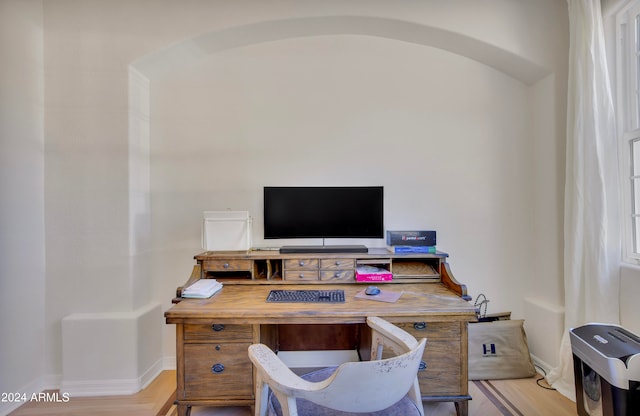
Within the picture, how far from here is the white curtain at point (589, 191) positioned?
1.67 meters

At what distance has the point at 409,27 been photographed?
6.81ft

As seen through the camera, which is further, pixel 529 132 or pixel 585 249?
pixel 529 132

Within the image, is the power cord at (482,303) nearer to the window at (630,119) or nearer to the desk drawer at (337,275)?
the window at (630,119)

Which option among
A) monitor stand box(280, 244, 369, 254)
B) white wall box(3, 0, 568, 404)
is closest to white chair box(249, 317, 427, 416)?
monitor stand box(280, 244, 369, 254)

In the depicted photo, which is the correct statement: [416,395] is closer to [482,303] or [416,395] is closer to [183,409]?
[183,409]

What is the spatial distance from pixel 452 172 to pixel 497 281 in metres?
0.91

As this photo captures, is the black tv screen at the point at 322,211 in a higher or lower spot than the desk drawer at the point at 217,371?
higher

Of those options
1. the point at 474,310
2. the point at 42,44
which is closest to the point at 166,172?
the point at 42,44

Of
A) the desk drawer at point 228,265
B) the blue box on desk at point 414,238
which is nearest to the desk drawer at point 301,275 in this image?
the desk drawer at point 228,265

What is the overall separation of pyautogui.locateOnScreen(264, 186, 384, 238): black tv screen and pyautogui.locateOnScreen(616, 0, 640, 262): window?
142 centimetres

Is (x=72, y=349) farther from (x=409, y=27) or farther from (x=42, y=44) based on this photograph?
(x=409, y=27)

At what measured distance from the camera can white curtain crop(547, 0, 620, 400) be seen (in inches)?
65.9

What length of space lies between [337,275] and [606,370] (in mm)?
1301

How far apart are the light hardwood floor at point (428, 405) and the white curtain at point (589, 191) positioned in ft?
0.52
